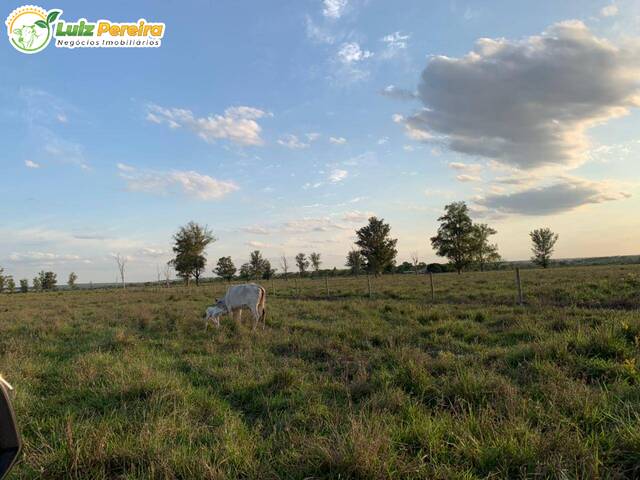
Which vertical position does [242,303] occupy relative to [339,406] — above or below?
above

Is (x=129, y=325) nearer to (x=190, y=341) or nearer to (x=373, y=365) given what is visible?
(x=190, y=341)

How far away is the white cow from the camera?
12586mm

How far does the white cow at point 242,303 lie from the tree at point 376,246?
48.7 m

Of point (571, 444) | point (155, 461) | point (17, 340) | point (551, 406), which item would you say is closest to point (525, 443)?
point (571, 444)

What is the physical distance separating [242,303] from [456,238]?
55.6 metres

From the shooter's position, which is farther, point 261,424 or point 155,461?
point 261,424

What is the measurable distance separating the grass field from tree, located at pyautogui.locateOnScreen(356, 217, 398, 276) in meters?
51.9

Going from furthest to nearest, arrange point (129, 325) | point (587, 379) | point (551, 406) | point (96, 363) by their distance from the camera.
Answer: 1. point (129, 325)
2. point (96, 363)
3. point (587, 379)
4. point (551, 406)

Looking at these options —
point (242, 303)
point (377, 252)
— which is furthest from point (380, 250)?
point (242, 303)

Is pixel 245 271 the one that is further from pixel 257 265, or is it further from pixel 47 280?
pixel 47 280

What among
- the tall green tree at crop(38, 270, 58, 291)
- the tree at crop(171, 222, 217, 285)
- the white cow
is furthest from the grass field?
the tall green tree at crop(38, 270, 58, 291)

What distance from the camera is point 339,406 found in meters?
4.57

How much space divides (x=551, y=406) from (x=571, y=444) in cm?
85

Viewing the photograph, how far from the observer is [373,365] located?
6.42 m
